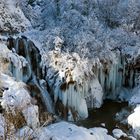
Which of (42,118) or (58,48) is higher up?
(58,48)

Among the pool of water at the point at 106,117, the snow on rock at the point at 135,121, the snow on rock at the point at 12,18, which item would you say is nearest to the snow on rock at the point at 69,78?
the pool of water at the point at 106,117

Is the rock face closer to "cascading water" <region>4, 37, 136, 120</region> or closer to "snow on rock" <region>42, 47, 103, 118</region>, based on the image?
"cascading water" <region>4, 37, 136, 120</region>

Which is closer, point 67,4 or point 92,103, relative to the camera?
point 92,103

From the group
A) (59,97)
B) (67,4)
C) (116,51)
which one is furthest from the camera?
(67,4)

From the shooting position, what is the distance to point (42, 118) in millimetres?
14445

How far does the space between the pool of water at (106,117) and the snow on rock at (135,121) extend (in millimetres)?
381

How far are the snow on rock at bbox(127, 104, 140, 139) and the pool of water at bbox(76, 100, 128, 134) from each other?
0.38 meters

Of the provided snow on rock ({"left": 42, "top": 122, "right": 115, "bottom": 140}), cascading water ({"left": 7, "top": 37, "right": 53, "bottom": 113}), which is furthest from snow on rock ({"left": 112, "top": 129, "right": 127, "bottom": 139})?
cascading water ({"left": 7, "top": 37, "right": 53, "bottom": 113})

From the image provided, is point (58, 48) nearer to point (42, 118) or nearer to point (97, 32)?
point (97, 32)

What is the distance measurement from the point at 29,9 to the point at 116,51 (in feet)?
18.3

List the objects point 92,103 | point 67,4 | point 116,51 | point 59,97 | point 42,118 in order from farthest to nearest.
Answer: point 67,4
point 116,51
point 92,103
point 59,97
point 42,118

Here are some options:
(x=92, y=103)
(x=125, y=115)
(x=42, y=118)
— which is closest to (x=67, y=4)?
(x=92, y=103)

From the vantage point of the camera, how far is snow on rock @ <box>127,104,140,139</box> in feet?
51.3

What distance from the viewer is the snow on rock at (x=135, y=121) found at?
15631 mm
